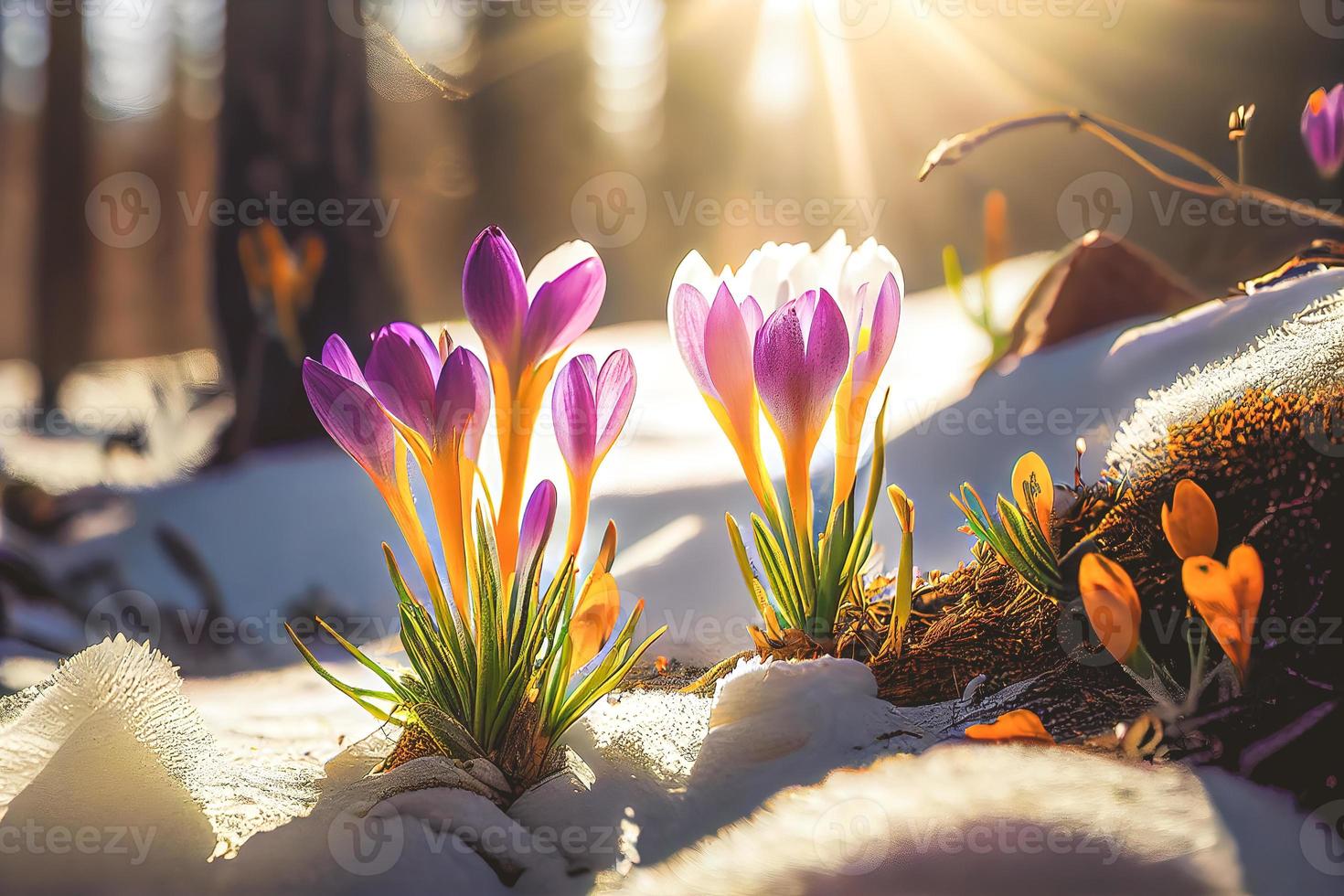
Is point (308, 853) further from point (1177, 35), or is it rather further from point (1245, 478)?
point (1177, 35)

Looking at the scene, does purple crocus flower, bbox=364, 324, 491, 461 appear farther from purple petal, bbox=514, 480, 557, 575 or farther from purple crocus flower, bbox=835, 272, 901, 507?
purple crocus flower, bbox=835, 272, 901, 507

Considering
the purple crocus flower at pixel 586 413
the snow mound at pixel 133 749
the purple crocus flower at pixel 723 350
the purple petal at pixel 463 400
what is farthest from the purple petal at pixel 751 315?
the snow mound at pixel 133 749

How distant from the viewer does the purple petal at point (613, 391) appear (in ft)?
2.20

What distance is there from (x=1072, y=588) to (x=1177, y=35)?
1352 mm

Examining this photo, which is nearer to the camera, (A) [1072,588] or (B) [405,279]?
(A) [1072,588]

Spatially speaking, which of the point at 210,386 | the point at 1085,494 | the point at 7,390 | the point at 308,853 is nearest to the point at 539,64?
the point at 210,386

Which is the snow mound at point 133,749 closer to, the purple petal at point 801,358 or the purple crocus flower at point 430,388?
the purple crocus flower at point 430,388

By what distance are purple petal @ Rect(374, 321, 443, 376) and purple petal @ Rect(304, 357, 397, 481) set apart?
0.04 meters

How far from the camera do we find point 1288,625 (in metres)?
0.60

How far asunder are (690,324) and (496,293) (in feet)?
0.50

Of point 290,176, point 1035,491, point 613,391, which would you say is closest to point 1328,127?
point 1035,491

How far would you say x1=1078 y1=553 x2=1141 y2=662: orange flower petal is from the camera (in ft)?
1.95

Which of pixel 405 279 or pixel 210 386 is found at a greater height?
pixel 405 279

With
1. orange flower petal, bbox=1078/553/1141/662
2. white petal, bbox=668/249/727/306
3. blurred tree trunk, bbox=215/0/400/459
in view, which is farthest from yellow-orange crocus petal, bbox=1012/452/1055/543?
blurred tree trunk, bbox=215/0/400/459
